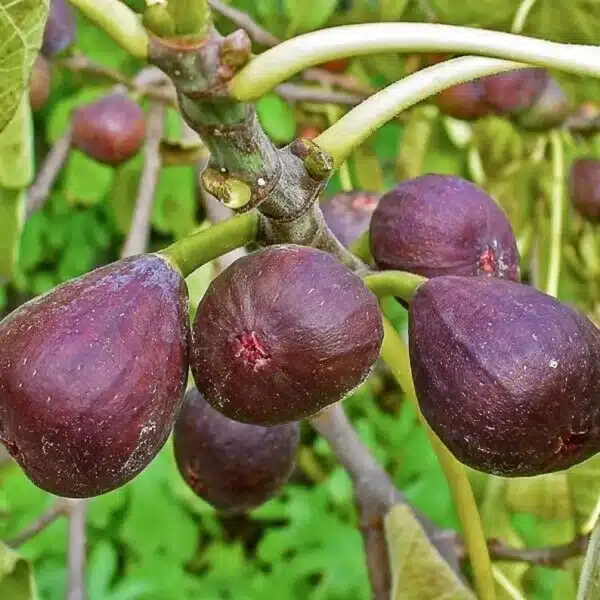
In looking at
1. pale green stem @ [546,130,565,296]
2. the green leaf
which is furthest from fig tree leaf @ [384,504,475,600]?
the green leaf

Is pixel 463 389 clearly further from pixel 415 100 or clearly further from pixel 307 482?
pixel 307 482

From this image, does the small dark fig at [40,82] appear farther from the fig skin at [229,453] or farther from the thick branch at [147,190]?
the fig skin at [229,453]

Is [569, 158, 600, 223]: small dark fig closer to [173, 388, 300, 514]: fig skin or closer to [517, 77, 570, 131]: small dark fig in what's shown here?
[517, 77, 570, 131]: small dark fig

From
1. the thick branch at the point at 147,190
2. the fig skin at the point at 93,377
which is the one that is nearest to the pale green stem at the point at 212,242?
the fig skin at the point at 93,377

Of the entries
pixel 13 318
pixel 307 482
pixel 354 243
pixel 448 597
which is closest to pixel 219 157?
pixel 13 318

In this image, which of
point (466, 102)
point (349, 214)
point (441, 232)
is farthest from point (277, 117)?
point (441, 232)
